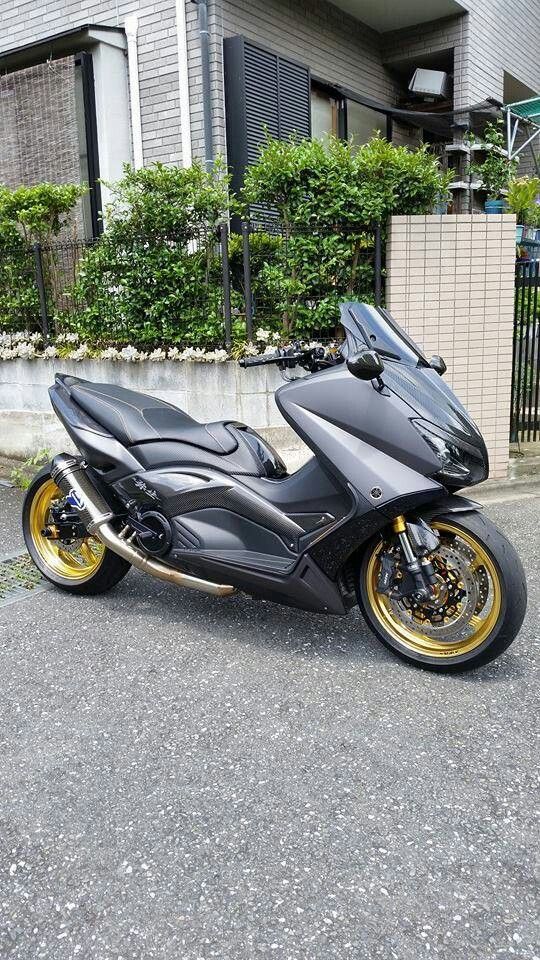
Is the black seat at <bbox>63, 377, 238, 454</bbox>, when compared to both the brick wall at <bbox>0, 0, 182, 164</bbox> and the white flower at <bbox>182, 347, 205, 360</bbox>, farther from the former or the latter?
the brick wall at <bbox>0, 0, 182, 164</bbox>

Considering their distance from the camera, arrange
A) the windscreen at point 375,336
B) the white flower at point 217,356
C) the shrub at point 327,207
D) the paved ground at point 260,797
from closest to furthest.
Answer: the paved ground at point 260,797 → the windscreen at point 375,336 → the shrub at point 327,207 → the white flower at point 217,356

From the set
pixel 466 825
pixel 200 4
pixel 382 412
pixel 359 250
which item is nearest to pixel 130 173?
pixel 359 250

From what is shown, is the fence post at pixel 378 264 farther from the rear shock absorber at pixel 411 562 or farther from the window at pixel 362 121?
the window at pixel 362 121

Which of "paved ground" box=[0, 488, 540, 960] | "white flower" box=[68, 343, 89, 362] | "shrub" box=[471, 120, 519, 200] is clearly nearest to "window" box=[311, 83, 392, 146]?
"shrub" box=[471, 120, 519, 200]

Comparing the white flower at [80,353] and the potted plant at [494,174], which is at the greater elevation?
the potted plant at [494,174]

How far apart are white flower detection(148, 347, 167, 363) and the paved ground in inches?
109

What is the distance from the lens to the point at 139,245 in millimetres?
5828

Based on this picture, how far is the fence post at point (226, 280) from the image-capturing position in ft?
17.8

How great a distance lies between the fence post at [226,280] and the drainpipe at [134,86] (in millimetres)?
2806

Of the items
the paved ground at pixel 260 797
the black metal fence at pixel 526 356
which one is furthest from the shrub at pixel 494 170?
the paved ground at pixel 260 797

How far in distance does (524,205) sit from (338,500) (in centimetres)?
597

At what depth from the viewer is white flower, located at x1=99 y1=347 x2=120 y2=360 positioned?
5965 millimetres

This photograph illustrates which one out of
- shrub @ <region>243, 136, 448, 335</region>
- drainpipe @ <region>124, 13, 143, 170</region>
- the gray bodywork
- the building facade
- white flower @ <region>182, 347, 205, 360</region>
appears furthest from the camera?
drainpipe @ <region>124, 13, 143, 170</region>

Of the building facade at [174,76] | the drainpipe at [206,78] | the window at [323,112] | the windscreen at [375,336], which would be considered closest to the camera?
the windscreen at [375,336]
